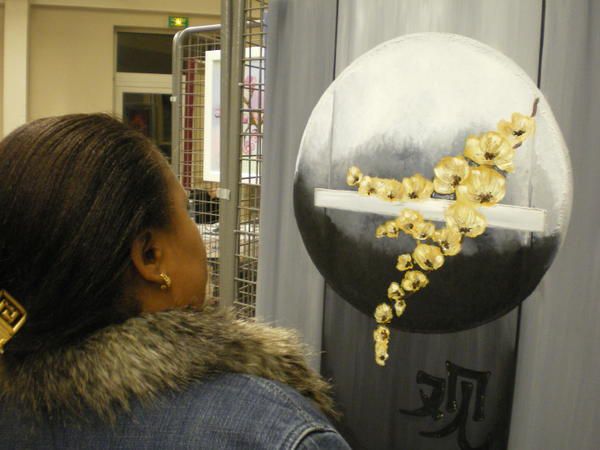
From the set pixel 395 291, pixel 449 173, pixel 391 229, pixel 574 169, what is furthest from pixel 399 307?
pixel 574 169

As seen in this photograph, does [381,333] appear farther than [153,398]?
Yes

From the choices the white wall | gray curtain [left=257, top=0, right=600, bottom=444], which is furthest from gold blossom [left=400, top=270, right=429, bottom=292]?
the white wall

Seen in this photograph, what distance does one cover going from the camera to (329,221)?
1146 millimetres

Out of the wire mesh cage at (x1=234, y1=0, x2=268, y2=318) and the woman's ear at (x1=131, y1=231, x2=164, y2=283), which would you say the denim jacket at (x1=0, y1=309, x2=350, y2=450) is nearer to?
the woman's ear at (x1=131, y1=231, x2=164, y2=283)

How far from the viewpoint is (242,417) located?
0.68 m

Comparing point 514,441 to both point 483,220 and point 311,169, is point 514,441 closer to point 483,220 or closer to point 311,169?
point 483,220

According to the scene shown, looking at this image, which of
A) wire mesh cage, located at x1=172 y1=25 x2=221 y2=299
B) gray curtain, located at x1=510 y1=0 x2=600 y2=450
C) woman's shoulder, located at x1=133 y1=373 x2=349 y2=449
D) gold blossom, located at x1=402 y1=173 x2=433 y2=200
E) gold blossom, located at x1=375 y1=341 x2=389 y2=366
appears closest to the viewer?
woman's shoulder, located at x1=133 y1=373 x2=349 y2=449

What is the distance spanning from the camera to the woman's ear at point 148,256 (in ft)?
2.35

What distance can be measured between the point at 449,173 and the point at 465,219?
0.07m

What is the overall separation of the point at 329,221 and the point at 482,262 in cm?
28

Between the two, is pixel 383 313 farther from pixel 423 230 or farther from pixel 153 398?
pixel 153 398

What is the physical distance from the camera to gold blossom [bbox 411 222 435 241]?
1010 millimetres

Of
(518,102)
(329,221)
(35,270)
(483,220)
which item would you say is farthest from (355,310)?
(35,270)

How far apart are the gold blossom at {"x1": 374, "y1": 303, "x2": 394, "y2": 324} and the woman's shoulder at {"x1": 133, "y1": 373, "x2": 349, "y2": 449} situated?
0.40 metres
